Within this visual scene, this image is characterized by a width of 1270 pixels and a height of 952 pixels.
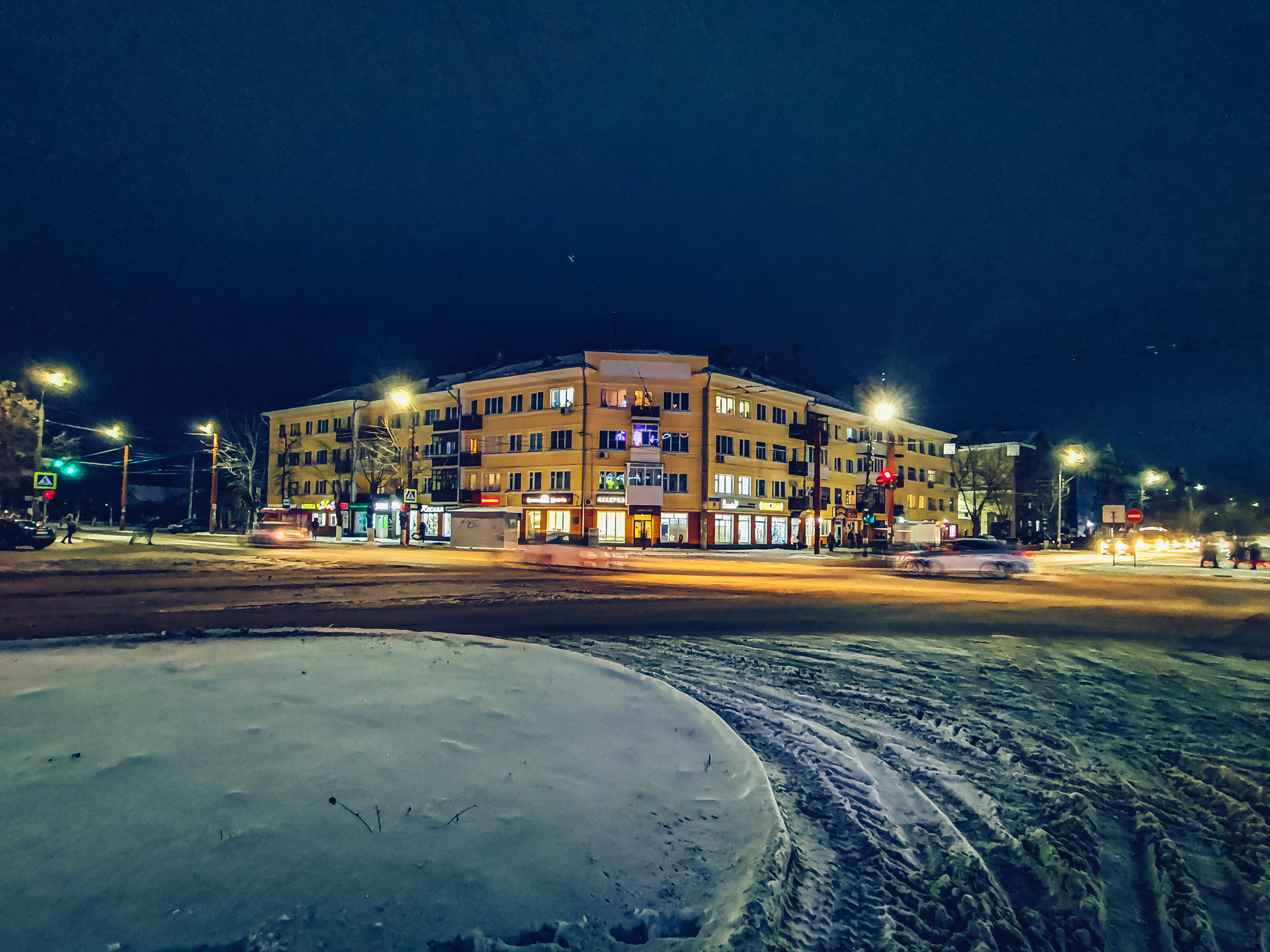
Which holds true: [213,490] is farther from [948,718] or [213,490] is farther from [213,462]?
[948,718]

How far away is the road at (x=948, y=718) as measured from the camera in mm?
3174

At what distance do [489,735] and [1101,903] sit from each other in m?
3.68

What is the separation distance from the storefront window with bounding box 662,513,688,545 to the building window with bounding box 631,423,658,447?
5368 millimetres

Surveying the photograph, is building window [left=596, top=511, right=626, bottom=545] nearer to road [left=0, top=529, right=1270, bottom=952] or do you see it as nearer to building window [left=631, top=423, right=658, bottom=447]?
building window [left=631, top=423, right=658, bottom=447]

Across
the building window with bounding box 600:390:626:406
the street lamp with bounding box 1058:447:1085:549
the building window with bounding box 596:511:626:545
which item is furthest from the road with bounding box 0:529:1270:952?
the street lamp with bounding box 1058:447:1085:549

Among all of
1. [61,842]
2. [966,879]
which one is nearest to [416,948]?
[61,842]

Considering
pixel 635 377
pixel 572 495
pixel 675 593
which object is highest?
pixel 635 377

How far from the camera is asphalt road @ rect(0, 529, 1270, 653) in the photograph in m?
10.5

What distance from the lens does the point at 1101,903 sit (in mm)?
3219

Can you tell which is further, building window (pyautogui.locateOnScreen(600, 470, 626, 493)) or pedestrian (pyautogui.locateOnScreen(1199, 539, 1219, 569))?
building window (pyautogui.locateOnScreen(600, 470, 626, 493))

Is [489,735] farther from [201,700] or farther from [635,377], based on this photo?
[635,377]

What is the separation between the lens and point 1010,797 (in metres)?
4.38

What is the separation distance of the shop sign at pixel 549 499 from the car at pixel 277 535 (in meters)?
15.6

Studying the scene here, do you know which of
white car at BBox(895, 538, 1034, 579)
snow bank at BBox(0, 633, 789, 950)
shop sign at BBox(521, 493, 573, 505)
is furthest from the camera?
shop sign at BBox(521, 493, 573, 505)
